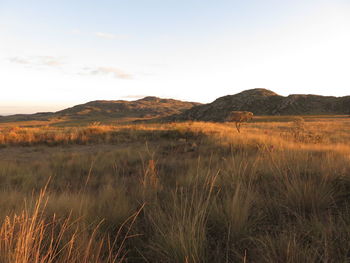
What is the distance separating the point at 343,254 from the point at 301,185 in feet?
3.23

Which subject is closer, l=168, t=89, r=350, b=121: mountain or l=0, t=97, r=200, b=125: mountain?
l=168, t=89, r=350, b=121: mountain

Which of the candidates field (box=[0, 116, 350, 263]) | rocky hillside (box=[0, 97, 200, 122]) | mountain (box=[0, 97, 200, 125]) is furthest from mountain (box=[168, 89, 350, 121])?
field (box=[0, 116, 350, 263])

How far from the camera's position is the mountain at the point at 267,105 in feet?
174

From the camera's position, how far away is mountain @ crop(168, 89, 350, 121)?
53.1 m

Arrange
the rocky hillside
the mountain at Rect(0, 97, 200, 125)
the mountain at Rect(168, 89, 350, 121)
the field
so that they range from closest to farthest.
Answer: the field < the mountain at Rect(168, 89, 350, 121) < the mountain at Rect(0, 97, 200, 125) < the rocky hillside

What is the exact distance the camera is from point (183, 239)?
161cm

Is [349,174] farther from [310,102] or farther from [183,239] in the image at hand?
[310,102]

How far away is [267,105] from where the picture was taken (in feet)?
201

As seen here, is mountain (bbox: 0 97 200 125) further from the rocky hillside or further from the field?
the field

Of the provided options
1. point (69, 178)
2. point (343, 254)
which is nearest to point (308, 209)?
point (343, 254)

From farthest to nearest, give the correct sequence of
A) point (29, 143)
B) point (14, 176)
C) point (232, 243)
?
point (29, 143) → point (14, 176) → point (232, 243)

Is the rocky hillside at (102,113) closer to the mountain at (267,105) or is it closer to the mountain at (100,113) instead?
the mountain at (100,113)

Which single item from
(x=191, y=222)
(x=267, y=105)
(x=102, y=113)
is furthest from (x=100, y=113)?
(x=191, y=222)

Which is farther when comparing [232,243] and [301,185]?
[301,185]
